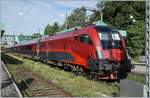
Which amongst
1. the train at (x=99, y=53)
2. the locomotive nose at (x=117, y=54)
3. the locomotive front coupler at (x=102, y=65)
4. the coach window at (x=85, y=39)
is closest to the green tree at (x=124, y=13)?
the train at (x=99, y=53)

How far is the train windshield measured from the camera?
1800 cm

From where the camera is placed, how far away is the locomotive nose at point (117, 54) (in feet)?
58.3

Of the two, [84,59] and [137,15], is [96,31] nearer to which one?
[84,59]

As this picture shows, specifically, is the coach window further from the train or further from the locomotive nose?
the locomotive nose

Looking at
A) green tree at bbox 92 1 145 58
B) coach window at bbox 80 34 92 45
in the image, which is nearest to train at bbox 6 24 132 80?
coach window at bbox 80 34 92 45

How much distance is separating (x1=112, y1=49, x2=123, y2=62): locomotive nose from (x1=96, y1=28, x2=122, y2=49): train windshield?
0.26 metres

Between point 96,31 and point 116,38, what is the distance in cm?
114

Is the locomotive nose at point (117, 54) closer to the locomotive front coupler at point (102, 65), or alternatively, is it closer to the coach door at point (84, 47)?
the locomotive front coupler at point (102, 65)

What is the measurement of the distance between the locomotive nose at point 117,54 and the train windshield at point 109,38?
26cm

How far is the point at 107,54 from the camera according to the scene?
57.9 ft

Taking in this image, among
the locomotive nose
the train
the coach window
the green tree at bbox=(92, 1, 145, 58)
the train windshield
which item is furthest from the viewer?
the green tree at bbox=(92, 1, 145, 58)

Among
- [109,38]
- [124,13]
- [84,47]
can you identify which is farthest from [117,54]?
[124,13]

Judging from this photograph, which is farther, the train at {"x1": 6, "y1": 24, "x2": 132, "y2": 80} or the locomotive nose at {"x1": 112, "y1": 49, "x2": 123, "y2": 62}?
the locomotive nose at {"x1": 112, "y1": 49, "x2": 123, "y2": 62}

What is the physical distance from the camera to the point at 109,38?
18.2m
